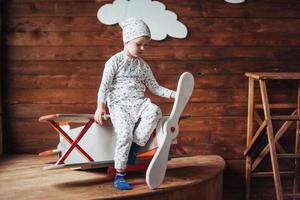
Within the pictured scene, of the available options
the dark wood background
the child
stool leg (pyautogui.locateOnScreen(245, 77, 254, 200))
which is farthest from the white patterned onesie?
stool leg (pyautogui.locateOnScreen(245, 77, 254, 200))

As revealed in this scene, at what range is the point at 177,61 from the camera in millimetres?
2934

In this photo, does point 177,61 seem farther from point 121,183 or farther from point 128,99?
point 121,183

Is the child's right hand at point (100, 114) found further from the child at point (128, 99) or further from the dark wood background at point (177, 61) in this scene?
the dark wood background at point (177, 61)

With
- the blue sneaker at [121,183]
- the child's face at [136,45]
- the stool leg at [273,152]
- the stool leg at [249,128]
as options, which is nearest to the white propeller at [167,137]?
the blue sneaker at [121,183]

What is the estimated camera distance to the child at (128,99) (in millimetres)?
2100

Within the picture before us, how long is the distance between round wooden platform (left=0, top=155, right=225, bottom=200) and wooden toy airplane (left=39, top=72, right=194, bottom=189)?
0.09m

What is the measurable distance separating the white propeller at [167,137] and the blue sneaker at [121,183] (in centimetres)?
12

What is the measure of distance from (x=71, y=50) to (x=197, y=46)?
89cm

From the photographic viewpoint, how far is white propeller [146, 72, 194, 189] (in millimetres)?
2041

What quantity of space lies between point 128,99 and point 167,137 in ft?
1.00

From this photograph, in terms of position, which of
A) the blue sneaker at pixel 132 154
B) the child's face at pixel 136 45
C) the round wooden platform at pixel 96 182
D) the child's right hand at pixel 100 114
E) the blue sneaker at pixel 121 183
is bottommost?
the round wooden platform at pixel 96 182

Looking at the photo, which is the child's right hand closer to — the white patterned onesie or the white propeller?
→ the white patterned onesie

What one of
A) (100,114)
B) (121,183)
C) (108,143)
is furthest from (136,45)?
(121,183)

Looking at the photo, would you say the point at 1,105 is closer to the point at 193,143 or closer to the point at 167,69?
the point at 167,69
